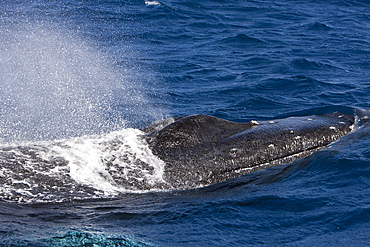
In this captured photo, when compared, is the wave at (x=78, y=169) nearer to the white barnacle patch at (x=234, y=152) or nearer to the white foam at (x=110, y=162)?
the white foam at (x=110, y=162)

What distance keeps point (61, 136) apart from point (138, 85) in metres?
5.02

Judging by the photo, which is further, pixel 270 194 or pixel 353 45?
pixel 353 45

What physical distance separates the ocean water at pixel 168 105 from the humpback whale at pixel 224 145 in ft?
0.75

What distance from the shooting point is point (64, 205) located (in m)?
6.91

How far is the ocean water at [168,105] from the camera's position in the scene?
264 inches

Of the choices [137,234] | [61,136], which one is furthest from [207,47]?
[137,234]

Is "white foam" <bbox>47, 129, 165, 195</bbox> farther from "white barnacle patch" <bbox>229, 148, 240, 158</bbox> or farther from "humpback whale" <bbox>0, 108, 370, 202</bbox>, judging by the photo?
"white barnacle patch" <bbox>229, 148, 240, 158</bbox>

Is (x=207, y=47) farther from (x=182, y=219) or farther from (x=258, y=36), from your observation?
(x=182, y=219)

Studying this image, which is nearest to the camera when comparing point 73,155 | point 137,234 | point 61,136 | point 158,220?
point 137,234

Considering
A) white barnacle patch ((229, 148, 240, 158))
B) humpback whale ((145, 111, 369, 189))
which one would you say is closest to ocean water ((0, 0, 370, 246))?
humpback whale ((145, 111, 369, 189))

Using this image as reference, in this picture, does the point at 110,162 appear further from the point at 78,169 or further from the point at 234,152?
the point at 234,152

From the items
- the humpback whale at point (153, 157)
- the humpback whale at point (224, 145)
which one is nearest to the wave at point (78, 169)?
the humpback whale at point (153, 157)

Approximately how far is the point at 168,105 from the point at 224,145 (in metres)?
5.05

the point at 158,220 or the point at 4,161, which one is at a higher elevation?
the point at 4,161
